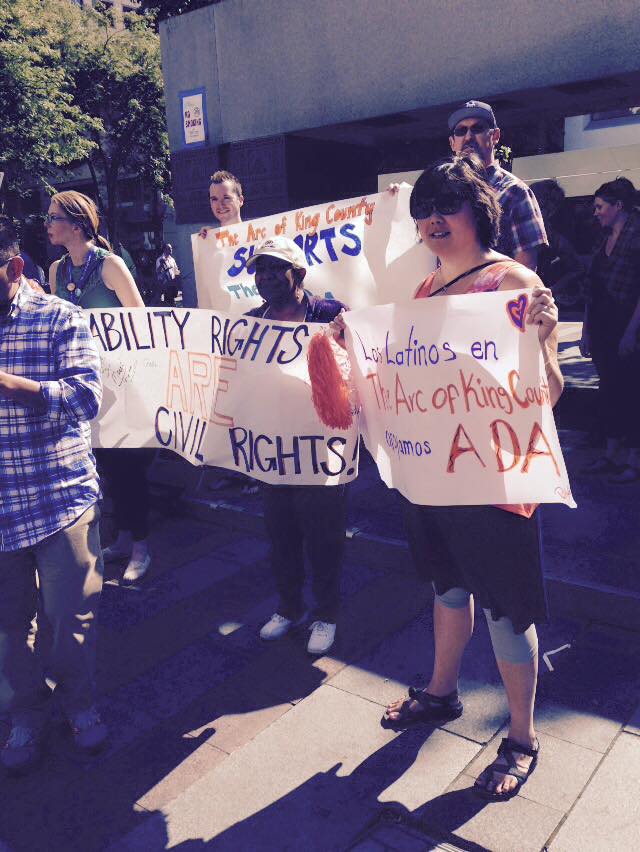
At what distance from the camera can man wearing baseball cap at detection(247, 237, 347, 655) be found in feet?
9.82

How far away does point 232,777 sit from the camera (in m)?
2.53

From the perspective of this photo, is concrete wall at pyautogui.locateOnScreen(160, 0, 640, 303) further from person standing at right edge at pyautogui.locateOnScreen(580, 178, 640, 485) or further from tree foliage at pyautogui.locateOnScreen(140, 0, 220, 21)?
tree foliage at pyautogui.locateOnScreen(140, 0, 220, 21)

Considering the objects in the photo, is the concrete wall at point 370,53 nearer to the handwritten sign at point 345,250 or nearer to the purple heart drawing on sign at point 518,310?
the handwritten sign at point 345,250

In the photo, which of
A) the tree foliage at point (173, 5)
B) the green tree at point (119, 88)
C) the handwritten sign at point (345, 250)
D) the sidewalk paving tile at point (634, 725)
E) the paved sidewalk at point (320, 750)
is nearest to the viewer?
the paved sidewalk at point (320, 750)

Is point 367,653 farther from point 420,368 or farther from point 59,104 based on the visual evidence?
point 59,104

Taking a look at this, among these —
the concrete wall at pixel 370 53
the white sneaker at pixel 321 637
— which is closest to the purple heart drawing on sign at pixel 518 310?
the white sneaker at pixel 321 637

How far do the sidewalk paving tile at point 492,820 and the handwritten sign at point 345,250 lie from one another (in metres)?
1.97

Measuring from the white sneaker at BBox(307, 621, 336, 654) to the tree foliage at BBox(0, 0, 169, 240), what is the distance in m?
16.5

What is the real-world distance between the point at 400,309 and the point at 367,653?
1.57m

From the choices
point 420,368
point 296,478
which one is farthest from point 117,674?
point 420,368

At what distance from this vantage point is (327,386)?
272 centimetres

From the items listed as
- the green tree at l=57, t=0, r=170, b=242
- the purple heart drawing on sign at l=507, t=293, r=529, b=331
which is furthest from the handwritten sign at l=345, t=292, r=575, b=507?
the green tree at l=57, t=0, r=170, b=242

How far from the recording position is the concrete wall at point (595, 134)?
8133mm

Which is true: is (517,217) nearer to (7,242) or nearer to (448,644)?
(448,644)
